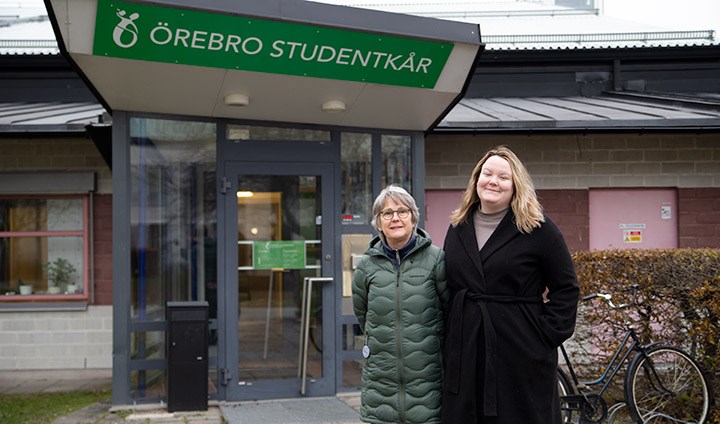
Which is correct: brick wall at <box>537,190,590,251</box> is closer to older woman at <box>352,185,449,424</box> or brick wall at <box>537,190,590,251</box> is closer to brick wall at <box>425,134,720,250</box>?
brick wall at <box>425,134,720,250</box>

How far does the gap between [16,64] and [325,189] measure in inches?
199

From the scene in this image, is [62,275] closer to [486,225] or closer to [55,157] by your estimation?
[55,157]

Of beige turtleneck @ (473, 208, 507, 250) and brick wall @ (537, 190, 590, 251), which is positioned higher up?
brick wall @ (537, 190, 590, 251)

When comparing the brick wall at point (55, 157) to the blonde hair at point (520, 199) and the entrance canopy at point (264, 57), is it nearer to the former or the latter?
the entrance canopy at point (264, 57)

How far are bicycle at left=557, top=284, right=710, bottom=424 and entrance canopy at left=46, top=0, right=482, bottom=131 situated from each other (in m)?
2.23

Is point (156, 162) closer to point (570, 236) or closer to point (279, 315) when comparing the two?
point (279, 315)

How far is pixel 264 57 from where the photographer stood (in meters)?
5.61

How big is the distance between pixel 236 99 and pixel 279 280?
1739 mm

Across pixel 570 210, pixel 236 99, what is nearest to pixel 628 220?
pixel 570 210

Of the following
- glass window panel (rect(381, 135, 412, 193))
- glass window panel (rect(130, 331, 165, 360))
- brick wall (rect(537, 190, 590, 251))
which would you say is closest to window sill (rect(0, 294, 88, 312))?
glass window panel (rect(130, 331, 165, 360))

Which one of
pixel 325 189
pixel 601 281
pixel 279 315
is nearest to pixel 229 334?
pixel 279 315

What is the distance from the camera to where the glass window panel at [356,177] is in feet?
23.2

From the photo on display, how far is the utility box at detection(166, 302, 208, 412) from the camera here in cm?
632

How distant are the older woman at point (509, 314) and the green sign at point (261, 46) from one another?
8.57 ft
